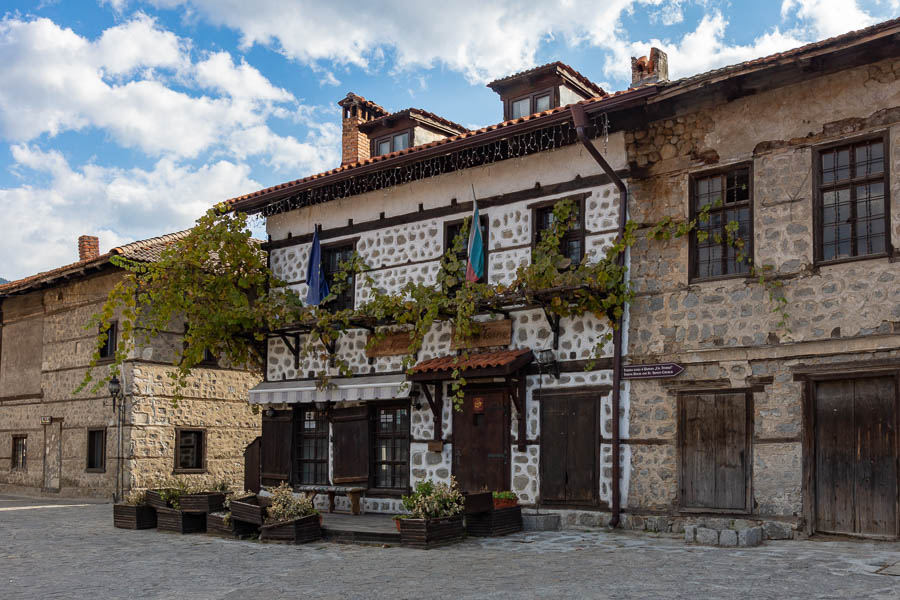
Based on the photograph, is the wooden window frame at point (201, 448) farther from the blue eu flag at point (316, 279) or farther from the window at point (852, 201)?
the window at point (852, 201)

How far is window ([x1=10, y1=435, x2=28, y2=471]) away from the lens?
24.4 metres

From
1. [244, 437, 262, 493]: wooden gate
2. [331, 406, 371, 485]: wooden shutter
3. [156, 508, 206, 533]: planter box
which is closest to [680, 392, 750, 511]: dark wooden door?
[331, 406, 371, 485]: wooden shutter

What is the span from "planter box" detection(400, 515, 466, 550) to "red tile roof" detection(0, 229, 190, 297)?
10.3m

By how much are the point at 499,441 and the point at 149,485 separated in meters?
10.1

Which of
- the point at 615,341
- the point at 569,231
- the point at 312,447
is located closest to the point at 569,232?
the point at 569,231

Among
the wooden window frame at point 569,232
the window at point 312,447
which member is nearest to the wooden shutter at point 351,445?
the window at point 312,447

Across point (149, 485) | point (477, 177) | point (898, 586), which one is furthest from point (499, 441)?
point (149, 485)

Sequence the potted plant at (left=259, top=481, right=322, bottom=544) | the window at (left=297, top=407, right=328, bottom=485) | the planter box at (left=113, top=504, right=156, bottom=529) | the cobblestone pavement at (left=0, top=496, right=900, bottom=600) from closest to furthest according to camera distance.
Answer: the cobblestone pavement at (left=0, top=496, right=900, bottom=600) → the potted plant at (left=259, top=481, right=322, bottom=544) → the planter box at (left=113, top=504, right=156, bottom=529) → the window at (left=297, top=407, right=328, bottom=485)

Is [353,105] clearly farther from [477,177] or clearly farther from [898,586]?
[898,586]

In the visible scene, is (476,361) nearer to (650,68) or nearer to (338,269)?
(338,269)

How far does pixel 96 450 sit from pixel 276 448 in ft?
22.2

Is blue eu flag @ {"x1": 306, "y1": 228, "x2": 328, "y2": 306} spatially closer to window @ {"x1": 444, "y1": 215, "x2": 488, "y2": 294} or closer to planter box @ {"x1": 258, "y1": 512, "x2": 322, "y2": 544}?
window @ {"x1": 444, "y1": 215, "x2": 488, "y2": 294}

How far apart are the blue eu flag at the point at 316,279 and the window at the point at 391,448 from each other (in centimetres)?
239

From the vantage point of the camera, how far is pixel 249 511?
1265 cm
